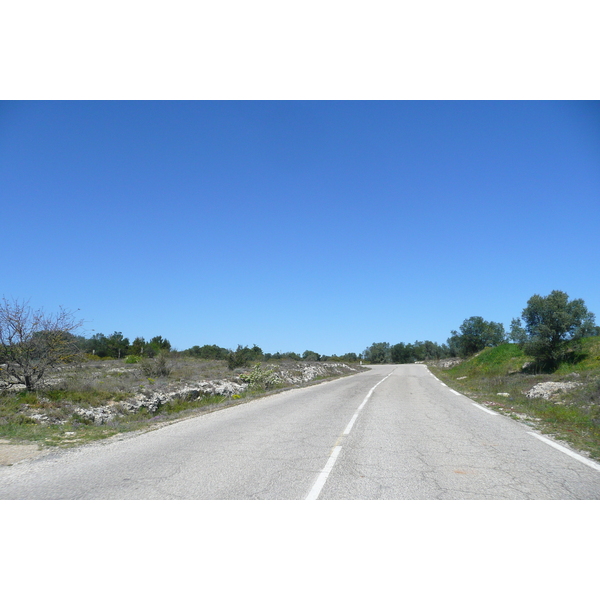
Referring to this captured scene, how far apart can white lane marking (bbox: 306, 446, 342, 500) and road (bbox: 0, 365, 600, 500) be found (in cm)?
1

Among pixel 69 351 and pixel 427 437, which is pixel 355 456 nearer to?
pixel 427 437

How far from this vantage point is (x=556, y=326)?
23000 mm

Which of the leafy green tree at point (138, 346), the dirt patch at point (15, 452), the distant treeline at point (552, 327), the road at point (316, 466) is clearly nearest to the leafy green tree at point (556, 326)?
the distant treeline at point (552, 327)

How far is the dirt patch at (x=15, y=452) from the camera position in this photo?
6.90 metres

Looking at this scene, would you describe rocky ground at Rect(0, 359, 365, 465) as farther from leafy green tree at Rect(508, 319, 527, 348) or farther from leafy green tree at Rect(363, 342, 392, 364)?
leafy green tree at Rect(363, 342, 392, 364)

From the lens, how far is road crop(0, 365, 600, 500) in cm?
511

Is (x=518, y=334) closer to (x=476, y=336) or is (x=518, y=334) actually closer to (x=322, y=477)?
(x=322, y=477)

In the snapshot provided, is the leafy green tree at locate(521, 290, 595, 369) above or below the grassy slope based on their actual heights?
above

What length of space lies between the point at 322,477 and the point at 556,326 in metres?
22.6

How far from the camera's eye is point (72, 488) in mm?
5352

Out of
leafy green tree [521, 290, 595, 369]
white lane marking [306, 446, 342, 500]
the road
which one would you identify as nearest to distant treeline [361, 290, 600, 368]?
leafy green tree [521, 290, 595, 369]

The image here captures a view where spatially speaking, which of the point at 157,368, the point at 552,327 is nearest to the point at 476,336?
the point at 552,327
